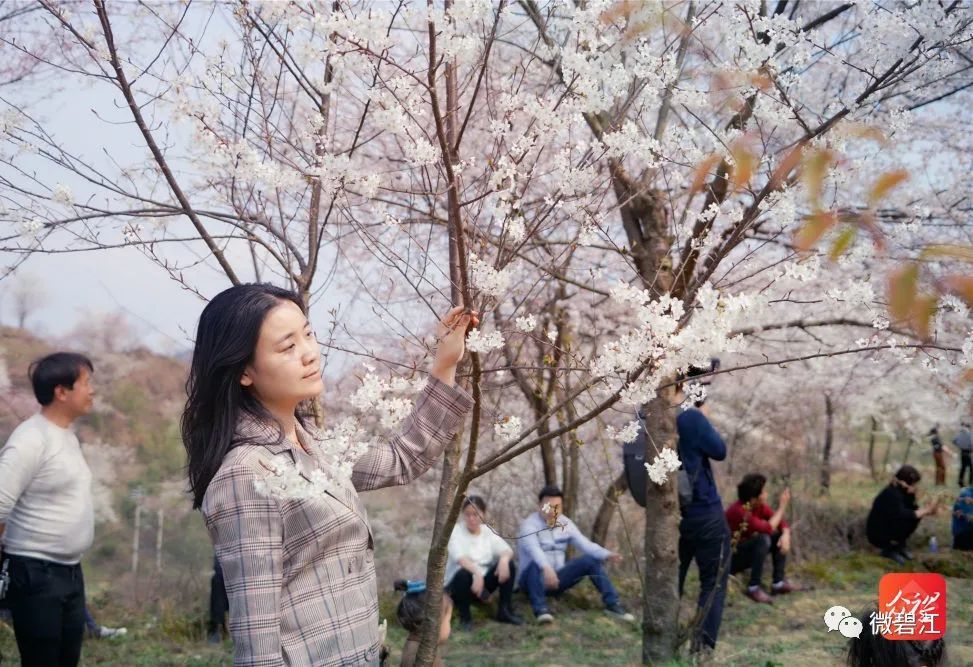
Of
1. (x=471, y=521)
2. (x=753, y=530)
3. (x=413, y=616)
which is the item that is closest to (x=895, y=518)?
(x=753, y=530)

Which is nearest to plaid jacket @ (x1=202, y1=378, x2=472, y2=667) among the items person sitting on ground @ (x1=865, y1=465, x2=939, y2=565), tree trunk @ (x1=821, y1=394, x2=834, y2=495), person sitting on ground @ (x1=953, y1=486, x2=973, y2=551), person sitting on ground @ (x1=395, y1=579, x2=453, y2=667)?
person sitting on ground @ (x1=395, y1=579, x2=453, y2=667)

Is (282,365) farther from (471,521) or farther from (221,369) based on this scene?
(471,521)

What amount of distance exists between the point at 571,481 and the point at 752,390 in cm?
548

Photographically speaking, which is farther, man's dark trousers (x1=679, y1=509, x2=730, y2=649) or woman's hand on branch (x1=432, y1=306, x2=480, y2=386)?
man's dark trousers (x1=679, y1=509, x2=730, y2=649)

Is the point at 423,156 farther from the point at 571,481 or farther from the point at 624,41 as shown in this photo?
the point at 571,481

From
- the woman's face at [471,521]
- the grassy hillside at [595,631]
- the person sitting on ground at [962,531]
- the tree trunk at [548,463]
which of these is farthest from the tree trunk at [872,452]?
the woman's face at [471,521]

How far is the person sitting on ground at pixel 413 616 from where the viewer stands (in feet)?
8.87

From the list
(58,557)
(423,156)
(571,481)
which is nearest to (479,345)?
(423,156)

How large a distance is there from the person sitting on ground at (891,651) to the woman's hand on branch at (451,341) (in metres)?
1.07

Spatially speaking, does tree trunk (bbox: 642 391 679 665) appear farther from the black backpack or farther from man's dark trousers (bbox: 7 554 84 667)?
man's dark trousers (bbox: 7 554 84 667)

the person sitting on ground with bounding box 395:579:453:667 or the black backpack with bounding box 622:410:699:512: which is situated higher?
the black backpack with bounding box 622:410:699:512

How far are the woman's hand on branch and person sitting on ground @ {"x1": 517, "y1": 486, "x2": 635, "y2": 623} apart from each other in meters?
3.78

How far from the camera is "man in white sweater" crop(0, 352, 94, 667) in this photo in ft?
9.71

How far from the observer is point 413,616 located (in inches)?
117
